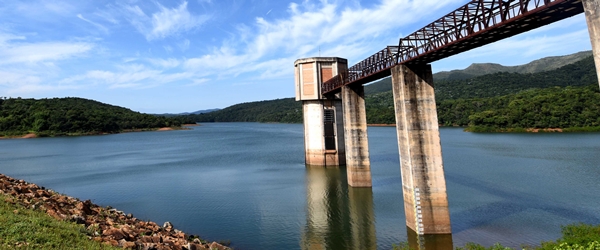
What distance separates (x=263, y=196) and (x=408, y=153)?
45.7ft

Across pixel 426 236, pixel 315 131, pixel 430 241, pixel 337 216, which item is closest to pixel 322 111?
pixel 315 131

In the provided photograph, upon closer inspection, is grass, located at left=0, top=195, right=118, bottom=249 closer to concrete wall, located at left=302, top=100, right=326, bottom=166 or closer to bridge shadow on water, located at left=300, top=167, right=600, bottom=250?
bridge shadow on water, located at left=300, top=167, right=600, bottom=250

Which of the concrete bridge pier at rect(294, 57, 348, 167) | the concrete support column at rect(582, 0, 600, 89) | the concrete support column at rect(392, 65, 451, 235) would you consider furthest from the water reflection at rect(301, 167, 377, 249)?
the concrete support column at rect(582, 0, 600, 89)

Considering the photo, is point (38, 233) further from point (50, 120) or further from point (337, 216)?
point (50, 120)

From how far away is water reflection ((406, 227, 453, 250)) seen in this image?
1677 cm

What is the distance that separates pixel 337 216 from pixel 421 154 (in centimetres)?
735

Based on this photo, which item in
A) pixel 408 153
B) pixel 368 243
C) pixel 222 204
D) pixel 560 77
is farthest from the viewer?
pixel 560 77

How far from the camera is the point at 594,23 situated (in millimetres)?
9836

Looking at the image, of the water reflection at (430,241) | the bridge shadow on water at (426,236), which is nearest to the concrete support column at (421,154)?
the water reflection at (430,241)

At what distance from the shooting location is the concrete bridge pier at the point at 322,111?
40250 mm

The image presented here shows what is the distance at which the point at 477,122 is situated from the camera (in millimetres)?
94625

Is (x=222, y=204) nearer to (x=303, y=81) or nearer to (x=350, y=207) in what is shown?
(x=350, y=207)

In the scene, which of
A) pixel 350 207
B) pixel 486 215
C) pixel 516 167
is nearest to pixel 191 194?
pixel 350 207

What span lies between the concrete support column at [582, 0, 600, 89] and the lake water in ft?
34.7
